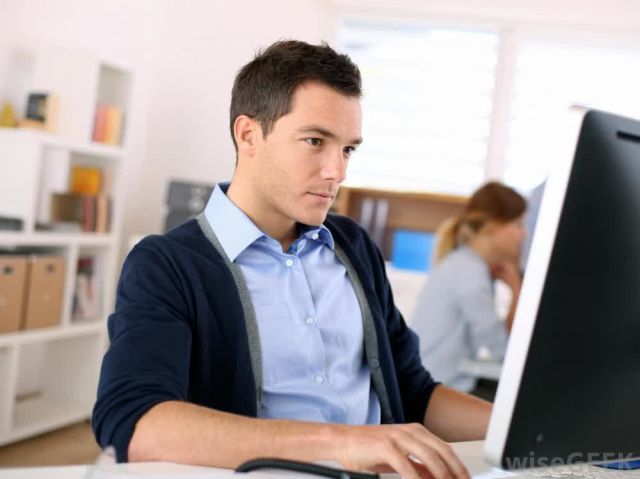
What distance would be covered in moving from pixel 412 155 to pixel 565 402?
16.0 ft

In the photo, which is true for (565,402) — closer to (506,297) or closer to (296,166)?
(296,166)

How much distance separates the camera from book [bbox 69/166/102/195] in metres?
4.40

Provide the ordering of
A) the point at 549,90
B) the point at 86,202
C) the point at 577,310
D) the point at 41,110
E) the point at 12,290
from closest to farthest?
the point at 577,310 → the point at 12,290 → the point at 41,110 → the point at 86,202 → the point at 549,90

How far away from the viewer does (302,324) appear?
145 centimetres

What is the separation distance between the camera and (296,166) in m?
1.48

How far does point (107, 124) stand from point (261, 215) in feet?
10.2

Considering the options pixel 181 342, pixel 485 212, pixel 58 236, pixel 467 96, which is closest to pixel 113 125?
pixel 58 236

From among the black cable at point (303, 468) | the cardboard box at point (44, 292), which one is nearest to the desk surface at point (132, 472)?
the black cable at point (303, 468)

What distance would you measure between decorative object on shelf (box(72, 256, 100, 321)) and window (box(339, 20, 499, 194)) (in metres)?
2.02

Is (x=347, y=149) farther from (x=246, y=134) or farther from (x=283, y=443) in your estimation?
(x=283, y=443)

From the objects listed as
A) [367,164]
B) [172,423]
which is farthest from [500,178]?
[172,423]

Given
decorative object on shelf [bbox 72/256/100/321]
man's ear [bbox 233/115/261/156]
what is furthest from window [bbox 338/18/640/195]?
man's ear [bbox 233/115/261/156]

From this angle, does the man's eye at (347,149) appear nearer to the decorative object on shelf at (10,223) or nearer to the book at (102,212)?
the decorative object on shelf at (10,223)

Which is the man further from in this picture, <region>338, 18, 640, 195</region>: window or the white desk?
<region>338, 18, 640, 195</region>: window
